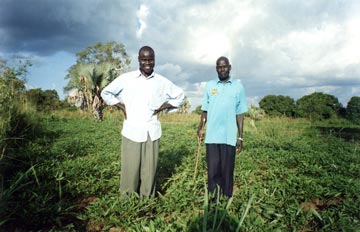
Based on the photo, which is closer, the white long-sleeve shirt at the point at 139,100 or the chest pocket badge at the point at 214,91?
the white long-sleeve shirt at the point at 139,100

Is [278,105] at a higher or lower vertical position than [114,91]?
higher

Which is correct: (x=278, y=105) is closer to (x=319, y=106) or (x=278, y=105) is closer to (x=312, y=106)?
(x=312, y=106)

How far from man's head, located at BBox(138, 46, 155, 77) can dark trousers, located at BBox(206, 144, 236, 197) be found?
1135mm

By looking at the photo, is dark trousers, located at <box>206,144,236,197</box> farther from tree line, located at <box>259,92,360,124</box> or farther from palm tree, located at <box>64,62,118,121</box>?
tree line, located at <box>259,92,360,124</box>

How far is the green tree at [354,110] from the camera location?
86.4ft

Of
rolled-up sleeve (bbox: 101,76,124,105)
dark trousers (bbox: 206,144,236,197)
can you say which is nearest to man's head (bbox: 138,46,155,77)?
rolled-up sleeve (bbox: 101,76,124,105)

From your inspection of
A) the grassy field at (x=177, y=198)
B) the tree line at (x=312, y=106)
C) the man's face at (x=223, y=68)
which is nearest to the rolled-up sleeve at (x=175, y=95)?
the man's face at (x=223, y=68)

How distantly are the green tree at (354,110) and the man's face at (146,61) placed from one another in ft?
87.3

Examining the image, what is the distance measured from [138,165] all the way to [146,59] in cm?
110

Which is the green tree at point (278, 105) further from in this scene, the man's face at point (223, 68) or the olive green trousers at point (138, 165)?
the olive green trousers at point (138, 165)

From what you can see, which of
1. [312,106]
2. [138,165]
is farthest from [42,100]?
[312,106]

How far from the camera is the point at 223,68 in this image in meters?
3.40

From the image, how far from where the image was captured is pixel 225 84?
3445mm

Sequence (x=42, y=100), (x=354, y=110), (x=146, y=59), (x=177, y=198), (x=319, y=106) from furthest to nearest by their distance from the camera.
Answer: (x=319, y=106) < (x=354, y=110) < (x=42, y=100) < (x=177, y=198) < (x=146, y=59)
